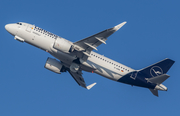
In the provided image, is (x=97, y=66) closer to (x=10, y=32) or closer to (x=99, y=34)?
(x=99, y=34)

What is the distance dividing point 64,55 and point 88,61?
4367 mm

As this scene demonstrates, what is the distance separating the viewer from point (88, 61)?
4609 cm

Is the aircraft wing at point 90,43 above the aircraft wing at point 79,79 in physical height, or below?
above

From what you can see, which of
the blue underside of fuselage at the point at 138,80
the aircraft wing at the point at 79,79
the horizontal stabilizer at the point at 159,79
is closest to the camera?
the horizontal stabilizer at the point at 159,79

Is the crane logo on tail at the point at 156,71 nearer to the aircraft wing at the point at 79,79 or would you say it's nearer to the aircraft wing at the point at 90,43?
the aircraft wing at the point at 90,43

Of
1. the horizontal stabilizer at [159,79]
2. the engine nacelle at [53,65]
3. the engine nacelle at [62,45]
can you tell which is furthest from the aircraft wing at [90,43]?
the horizontal stabilizer at [159,79]

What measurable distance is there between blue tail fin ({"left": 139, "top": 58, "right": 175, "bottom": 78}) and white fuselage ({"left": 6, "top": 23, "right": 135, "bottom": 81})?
3.01 meters

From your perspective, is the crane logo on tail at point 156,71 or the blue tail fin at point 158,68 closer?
the blue tail fin at point 158,68

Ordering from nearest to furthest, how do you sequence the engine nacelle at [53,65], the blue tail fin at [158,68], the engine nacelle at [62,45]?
1. the engine nacelle at [62,45]
2. the blue tail fin at [158,68]
3. the engine nacelle at [53,65]

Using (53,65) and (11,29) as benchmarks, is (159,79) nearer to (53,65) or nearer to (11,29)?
(53,65)

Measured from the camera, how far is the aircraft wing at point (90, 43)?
4081 cm

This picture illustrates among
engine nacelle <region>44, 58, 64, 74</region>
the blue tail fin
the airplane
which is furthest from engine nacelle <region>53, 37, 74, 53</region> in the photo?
the blue tail fin

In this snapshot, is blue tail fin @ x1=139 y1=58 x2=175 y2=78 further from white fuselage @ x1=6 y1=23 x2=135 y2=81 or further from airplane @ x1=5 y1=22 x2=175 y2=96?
white fuselage @ x1=6 y1=23 x2=135 y2=81

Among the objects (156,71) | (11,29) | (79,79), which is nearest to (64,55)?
(79,79)
